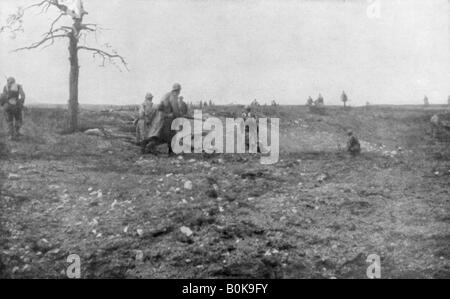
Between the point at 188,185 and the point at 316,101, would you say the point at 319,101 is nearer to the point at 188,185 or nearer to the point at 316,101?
the point at 316,101

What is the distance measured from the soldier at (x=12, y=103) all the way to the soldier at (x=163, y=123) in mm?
2878

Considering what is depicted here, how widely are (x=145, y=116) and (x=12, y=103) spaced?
2906 millimetres

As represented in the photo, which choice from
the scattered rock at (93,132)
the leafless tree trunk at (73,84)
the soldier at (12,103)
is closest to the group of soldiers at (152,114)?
the soldier at (12,103)

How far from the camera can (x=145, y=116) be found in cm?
1020

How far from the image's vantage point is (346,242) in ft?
20.0

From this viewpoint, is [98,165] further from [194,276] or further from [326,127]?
[326,127]

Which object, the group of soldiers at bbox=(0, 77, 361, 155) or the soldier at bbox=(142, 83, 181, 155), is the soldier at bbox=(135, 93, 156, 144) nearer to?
the group of soldiers at bbox=(0, 77, 361, 155)

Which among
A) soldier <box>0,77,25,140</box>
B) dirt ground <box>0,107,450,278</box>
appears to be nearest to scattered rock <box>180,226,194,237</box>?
dirt ground <box>0,107,450,278</box>

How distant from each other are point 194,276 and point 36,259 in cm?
204

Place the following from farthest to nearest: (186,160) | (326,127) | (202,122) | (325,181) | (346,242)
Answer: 1. (326,127)
2. (202,122)
3. (186,160)
4. (325,181)
5. (346,242)

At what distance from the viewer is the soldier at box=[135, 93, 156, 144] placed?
1011cm
